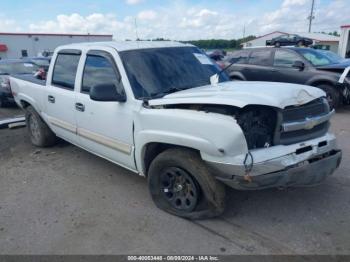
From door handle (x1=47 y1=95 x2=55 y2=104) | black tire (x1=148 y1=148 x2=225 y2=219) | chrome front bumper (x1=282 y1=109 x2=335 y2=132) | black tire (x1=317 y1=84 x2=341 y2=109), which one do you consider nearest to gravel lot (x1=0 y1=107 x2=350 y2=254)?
black tire (x1=148 y1=148 x2=225 y2=219)

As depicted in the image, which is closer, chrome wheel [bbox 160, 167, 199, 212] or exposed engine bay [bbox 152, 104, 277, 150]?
exposed engine bay [bbox 152, 104, 277, 150]

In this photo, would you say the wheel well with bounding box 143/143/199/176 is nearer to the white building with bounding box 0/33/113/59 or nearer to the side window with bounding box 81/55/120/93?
the side window with bounding box 81/55/120/93

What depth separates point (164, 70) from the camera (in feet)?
12.8

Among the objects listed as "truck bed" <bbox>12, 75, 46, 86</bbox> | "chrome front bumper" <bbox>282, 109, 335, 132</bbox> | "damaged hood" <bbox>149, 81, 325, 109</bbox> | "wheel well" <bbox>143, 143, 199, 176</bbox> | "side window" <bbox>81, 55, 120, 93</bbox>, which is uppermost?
"side window" <bbox>81, 55, 120, 93</bbox>

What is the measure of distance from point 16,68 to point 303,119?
36.3ft

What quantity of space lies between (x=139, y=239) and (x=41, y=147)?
367 cm

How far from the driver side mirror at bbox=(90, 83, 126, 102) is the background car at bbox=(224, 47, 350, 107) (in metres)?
5.40

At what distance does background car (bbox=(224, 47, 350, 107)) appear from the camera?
27.3ft

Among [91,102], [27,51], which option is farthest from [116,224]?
[27,51]

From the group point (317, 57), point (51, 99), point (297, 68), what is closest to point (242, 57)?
point (297, 68)

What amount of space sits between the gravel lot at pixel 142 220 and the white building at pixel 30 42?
39.3 m

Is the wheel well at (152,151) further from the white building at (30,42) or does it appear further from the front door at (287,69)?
the white building at (30,42)

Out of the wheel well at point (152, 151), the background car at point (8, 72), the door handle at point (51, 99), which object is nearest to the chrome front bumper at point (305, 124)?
the wheel well at point (152, 151)

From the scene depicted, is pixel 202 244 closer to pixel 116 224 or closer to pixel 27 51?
pixel 116 224
